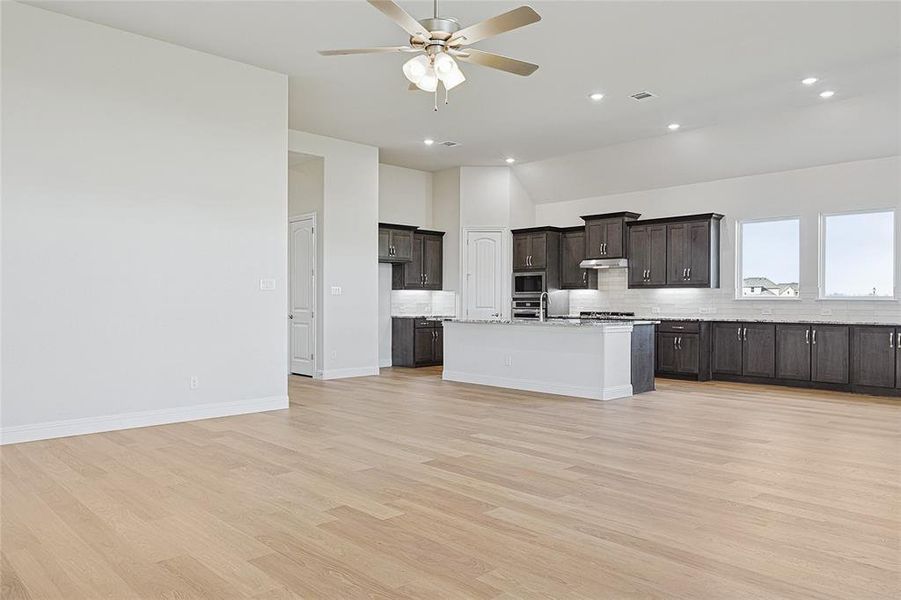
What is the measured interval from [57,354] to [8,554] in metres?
2.80

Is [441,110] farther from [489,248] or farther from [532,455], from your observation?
[532,455]

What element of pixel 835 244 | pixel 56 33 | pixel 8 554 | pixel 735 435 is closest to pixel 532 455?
pixel 735 435

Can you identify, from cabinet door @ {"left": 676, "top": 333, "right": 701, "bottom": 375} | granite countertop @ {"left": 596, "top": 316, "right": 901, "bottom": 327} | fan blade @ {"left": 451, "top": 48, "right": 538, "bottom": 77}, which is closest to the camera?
fan blade @ {"left": 451, "top": 48, "right": 538, "bottom": 77}

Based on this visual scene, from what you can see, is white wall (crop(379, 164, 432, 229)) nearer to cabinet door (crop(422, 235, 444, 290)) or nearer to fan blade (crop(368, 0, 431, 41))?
cabinet door (crop(422, 235, 444, 290))

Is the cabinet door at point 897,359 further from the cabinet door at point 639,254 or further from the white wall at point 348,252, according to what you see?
the white wall at point 348,252

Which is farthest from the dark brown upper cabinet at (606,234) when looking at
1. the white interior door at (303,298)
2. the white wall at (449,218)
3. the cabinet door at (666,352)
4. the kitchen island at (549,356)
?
the white interior door at (303,298)

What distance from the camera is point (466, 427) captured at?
563 centimetres

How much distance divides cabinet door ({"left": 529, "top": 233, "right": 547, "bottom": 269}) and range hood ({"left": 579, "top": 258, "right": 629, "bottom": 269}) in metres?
0.67

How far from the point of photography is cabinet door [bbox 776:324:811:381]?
8.37 m

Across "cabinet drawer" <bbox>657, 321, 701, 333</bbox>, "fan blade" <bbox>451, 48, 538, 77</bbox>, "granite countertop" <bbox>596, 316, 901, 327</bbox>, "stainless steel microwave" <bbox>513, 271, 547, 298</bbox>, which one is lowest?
"cabinet drawer" <bbox>657, 321, 701, 333</bbox>

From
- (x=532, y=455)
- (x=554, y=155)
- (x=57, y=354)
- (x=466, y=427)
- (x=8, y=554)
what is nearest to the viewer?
(x=8, y=554)

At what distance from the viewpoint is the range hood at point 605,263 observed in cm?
1027

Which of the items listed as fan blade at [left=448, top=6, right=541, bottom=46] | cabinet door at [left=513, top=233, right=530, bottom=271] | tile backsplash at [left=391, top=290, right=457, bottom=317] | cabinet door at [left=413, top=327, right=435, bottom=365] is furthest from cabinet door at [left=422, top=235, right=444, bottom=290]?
fan blade at [left=448, top=6, right=541, bottom=46]

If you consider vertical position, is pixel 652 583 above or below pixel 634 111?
below
